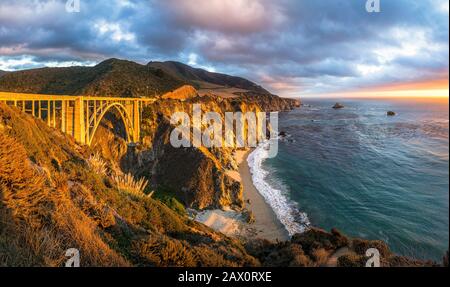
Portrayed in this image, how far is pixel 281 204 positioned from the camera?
92.4 feet

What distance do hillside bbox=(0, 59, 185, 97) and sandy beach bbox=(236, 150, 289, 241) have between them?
135ft

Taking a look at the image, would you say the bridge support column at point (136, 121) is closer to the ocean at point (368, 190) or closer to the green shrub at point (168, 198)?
the green shrub at point (168, 198)

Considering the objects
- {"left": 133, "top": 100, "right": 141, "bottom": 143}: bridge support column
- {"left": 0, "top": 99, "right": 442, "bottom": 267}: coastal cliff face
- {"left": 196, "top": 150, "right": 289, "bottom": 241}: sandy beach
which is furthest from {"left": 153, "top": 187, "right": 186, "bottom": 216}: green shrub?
{"left": 133, "top": 100, "right": 141, "bottom": 143}: bridge support column

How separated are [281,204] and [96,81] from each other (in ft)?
190

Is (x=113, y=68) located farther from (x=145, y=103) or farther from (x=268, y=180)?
(x=268, y=180)

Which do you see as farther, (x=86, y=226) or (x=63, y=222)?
(x=86, y=226)

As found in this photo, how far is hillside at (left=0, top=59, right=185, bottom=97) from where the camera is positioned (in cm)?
6479

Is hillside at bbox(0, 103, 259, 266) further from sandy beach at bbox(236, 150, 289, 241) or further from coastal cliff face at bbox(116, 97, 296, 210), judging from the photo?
coastal cliff face at bbox(116, 97, 296, 210)

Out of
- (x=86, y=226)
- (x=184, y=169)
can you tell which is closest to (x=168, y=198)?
(x=184, y=169)

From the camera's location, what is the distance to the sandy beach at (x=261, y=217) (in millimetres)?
22353

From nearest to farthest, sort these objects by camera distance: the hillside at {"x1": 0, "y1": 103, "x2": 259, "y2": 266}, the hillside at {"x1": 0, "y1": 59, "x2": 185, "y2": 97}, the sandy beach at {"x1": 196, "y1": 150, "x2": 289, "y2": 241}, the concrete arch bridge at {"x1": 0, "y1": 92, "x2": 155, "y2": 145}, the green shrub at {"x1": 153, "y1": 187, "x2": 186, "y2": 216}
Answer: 1. the hillside at {"x1": 0, "y1": 103, "x2": 259, "y2": 266}
2. the concrete arch bridge at {"x1": 0, "y1": 92, "x2": 155, "y2": 145}
3. the sandy beach at {"x1": 196, "y1": 150, "x2": 289, "y2": 241}
4. the green shrub at {"x1": 153, "y1": 187, "x2": 186, "y2": 216}
5. the hillside at {"x1": 0, "y1": 59, "x2": 185, "y2": 97}

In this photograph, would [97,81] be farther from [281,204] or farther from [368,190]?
[368,190]
